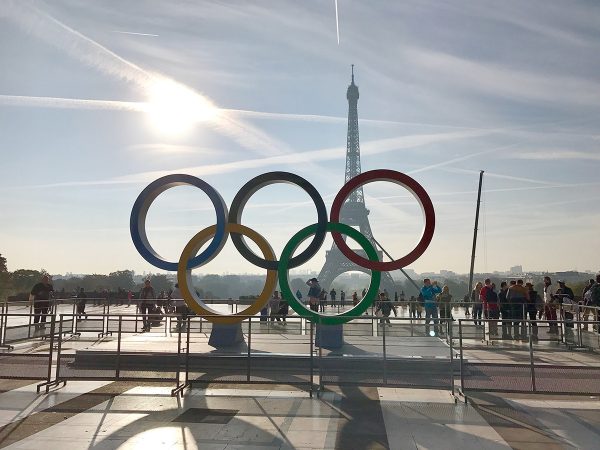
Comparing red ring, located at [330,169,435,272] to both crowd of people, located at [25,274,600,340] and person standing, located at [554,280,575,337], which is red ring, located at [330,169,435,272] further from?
person standing, located at [554,280,575,337]

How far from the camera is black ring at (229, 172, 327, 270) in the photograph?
39.0 feet

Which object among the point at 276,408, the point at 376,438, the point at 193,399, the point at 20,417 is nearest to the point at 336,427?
the point at 376,438

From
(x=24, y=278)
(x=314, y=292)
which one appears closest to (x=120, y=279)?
(x=24, y=278)

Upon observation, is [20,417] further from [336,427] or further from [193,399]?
[336,427]

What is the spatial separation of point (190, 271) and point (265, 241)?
6.89 feet

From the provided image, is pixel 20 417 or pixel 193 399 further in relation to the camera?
pixel 193 399

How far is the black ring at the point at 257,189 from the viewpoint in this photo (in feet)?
39.0

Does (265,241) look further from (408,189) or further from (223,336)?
(408,189)

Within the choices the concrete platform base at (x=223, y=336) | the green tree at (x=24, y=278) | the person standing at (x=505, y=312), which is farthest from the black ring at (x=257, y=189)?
the green tree at (x=24, y=278)

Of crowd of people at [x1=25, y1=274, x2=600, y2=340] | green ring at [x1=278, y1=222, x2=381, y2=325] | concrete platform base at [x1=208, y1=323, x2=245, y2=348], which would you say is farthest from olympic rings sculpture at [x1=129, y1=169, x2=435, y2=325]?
crowd of people at [x1=25, y1=274, x2=600, y2=340]

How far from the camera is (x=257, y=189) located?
12719 mm

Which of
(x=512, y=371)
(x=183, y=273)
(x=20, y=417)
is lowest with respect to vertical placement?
(x=20, y=417)

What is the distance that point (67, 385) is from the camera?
894cm

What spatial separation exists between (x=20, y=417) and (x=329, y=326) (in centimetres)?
674
